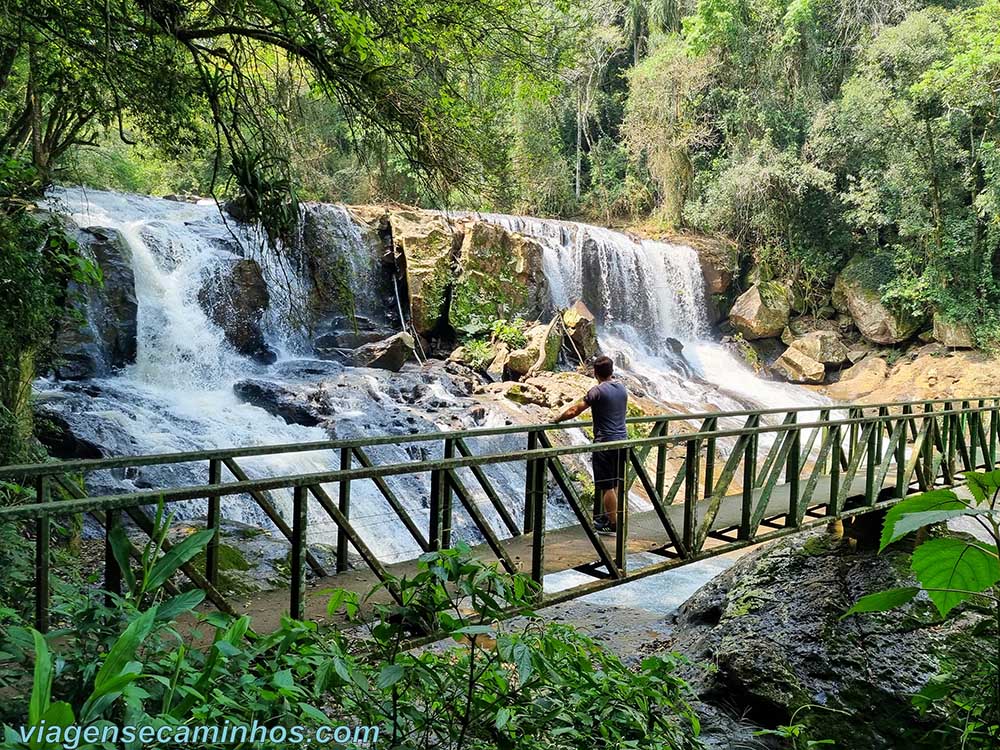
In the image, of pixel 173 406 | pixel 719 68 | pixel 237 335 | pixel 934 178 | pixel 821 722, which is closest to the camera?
pixel 821 722

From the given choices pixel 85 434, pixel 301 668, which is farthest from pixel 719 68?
pixel 301 668

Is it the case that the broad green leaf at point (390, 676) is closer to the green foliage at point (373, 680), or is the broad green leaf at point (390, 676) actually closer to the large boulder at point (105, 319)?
the green foliage at point (373, 680)

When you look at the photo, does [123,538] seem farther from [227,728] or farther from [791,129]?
[791,129]

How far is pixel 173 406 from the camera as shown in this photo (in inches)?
456

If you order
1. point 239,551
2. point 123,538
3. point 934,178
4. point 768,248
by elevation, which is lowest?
point 239,551

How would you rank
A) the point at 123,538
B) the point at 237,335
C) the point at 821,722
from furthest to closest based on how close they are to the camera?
the point at 237,335 < the point at 821,722 < the point at 123,538

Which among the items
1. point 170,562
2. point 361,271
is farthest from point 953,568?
point 361,271

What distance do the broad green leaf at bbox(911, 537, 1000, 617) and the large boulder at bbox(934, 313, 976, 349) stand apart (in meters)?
22.8

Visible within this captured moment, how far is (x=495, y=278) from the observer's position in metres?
18.6

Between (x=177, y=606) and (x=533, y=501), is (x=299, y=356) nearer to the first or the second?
(x=533, y=501)

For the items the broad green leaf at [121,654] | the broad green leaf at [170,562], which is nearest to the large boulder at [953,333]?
the broad green leaf at [170,562]

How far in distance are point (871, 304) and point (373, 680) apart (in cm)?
2363

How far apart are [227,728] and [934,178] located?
78.2 feet

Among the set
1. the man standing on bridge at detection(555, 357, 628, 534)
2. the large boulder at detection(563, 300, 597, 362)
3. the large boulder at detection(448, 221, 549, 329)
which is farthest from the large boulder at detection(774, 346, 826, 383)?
the man standing on bridge at detection(555, 357, 628, 534)
